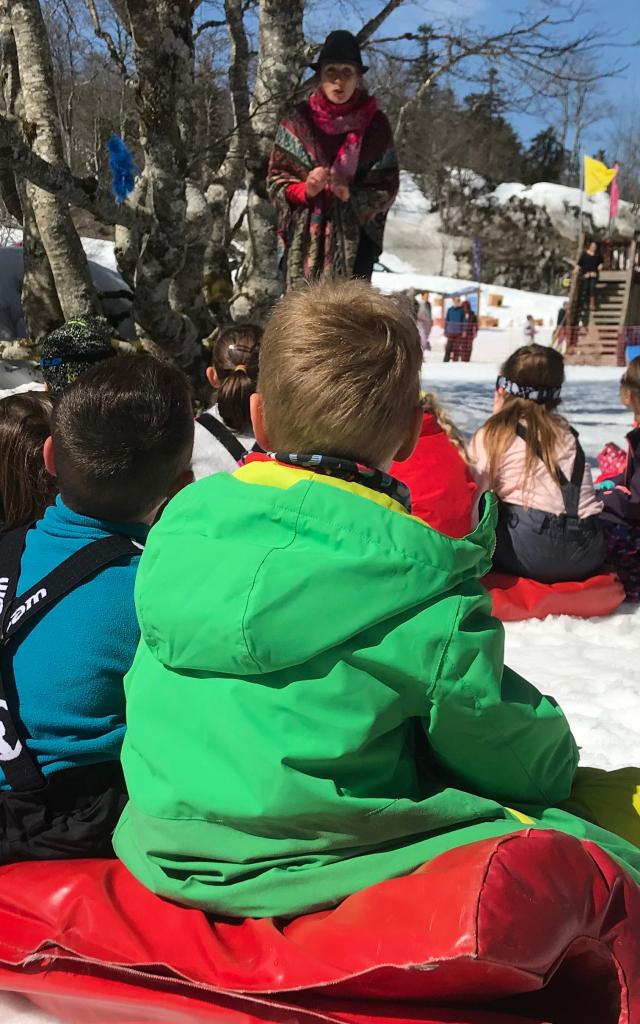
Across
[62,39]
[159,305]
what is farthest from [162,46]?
[62,39]

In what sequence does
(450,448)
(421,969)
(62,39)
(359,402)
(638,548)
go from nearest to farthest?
(421,969)
(359,402)
(450,448)
(638,548)
(62,39)

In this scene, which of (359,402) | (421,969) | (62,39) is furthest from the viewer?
(62,39)

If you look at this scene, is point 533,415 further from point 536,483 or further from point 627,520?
point 627,520

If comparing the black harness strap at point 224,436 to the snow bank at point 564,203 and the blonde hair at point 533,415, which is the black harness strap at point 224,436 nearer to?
the blonde hair at point 533,415

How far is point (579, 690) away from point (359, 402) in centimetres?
200

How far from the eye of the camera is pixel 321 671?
133 centimetres

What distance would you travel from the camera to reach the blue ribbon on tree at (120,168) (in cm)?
711

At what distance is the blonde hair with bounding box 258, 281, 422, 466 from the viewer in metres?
1.46

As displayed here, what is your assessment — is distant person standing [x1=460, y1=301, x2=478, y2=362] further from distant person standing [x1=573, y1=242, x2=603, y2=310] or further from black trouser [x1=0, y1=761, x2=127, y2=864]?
black trouser [x1=0, y1=761, x2=127, y2=864]

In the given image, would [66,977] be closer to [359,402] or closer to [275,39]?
[359,402]

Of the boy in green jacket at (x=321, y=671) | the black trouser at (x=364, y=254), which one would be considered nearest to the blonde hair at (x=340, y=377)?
the boy in green jacket at (x=321, y=671)

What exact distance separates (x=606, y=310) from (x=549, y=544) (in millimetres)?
18330

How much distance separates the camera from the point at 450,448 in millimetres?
3646

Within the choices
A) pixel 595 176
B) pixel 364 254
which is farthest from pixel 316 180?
pixel 595 176
